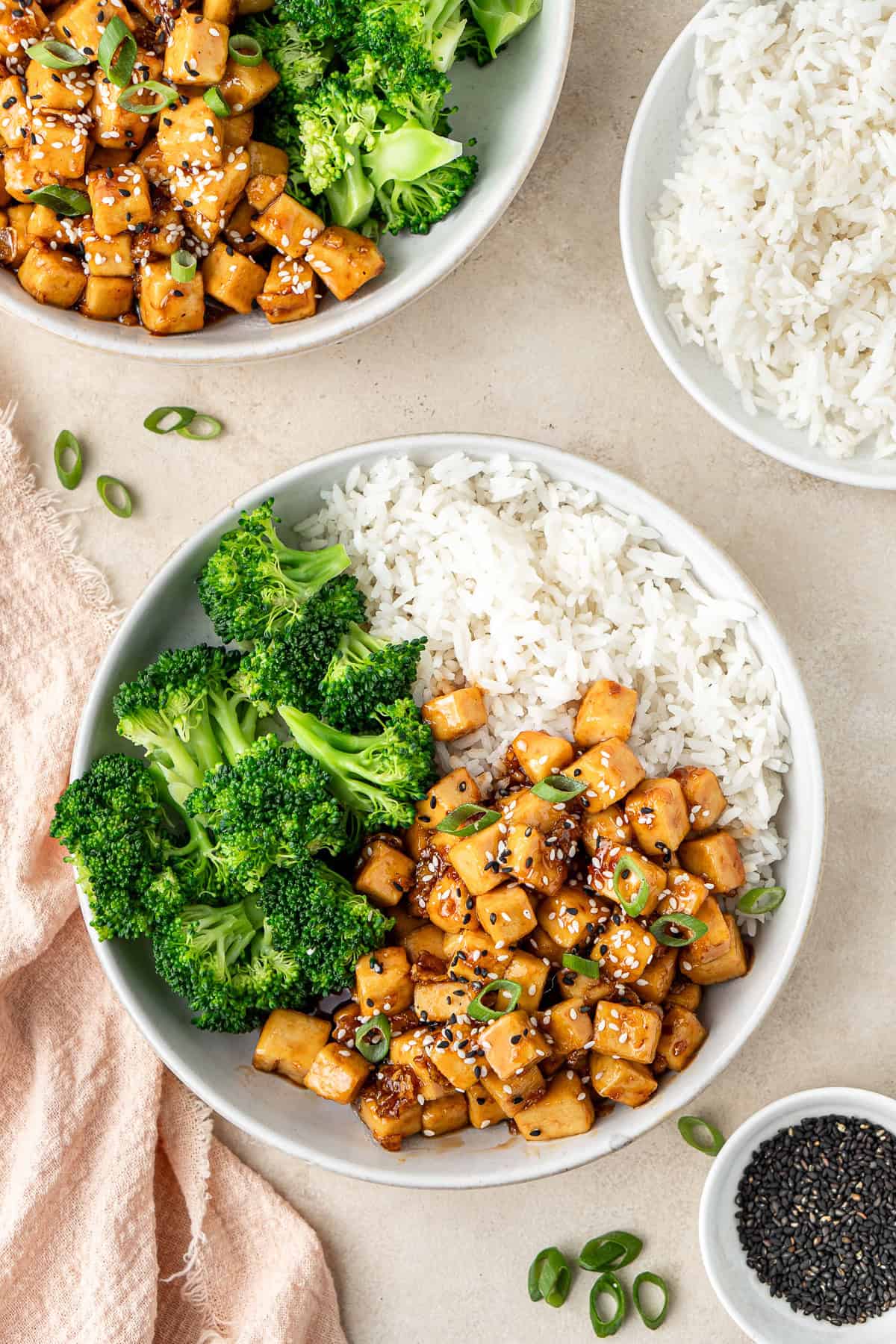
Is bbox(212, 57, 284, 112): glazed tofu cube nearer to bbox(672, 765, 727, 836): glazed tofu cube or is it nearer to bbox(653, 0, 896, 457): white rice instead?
bbox(653, 0, 896, 457): white rice

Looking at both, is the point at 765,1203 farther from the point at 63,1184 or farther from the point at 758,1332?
the point at 63,1184

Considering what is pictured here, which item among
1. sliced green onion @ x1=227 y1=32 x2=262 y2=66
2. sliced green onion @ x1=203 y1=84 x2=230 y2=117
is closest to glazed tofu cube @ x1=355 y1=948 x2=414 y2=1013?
sliced green onion @ x1=203 y1=84 x2=230 y2=117

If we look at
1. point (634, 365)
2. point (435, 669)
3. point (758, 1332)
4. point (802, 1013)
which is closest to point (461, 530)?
point (435, 669)

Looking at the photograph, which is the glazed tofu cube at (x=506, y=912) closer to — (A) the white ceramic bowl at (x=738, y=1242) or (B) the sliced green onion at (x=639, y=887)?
(B) the sliced green onion at (x=639, y=887)

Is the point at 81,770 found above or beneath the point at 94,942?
above

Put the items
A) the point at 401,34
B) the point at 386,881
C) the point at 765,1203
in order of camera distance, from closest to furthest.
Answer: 1. the point at 401,34
2. the point at 386,881
3. the point at 765,1203

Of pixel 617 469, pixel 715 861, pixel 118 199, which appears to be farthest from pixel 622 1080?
pixel 118 199

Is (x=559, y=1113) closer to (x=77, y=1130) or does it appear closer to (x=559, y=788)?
(x=559, y=788)
